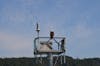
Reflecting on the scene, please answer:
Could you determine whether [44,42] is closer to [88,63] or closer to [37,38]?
[37,38]

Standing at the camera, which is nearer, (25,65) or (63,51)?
(63,51)

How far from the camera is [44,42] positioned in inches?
1374

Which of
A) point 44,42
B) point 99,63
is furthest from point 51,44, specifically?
point 99,63

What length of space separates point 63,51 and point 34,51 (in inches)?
88.8

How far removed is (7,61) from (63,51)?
3558 inches

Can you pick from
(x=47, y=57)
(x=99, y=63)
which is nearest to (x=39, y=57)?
(x=47, y=57)

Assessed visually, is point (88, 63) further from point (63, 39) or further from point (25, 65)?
point (63, 39)

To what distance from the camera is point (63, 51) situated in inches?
1372

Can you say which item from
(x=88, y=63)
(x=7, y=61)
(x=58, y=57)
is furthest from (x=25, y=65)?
(x=58, y=57)

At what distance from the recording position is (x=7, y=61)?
124062 mm

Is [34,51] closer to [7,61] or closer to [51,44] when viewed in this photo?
[51,44]

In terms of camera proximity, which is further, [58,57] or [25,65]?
[25,65]

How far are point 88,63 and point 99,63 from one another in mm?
4759

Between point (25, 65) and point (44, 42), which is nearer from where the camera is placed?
point (44, 42)
